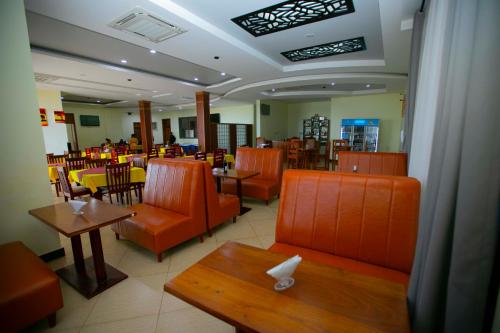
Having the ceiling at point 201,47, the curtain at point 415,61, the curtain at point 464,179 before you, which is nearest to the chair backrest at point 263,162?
the ceiling at point 201,47

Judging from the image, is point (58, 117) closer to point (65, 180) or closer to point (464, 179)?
point (65, 180)

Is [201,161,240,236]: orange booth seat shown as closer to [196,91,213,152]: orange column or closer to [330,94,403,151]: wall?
[196,91,213,152]: orange column

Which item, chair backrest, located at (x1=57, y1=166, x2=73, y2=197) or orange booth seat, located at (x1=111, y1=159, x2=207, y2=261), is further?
chair backrest, located at (x1=57, y1=166, x2=73, y2=197)

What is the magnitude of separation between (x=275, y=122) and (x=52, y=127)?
874cm

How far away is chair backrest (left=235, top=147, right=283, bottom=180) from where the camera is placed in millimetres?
4590

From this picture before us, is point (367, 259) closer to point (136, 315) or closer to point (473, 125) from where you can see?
point (473, 125)

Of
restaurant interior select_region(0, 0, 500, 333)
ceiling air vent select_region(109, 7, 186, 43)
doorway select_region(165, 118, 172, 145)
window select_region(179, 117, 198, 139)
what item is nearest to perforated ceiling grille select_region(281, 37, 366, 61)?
restaurant interior select_region(0, 0, 500, 333)

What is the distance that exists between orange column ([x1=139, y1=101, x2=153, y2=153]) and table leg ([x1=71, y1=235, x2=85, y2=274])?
7.98 m

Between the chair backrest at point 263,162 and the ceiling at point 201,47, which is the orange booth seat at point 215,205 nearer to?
the chair backrest at point 263,162

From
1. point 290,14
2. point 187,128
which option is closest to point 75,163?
point 290,14

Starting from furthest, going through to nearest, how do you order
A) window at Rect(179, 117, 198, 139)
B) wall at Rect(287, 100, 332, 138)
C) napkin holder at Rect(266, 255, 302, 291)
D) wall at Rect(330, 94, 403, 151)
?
1. window at Rect(179, 117, 198, 139)
2. wall at Rect(287, 100, 332, 138)
3. wall at Rect(330, 94, 403, 151)
4. napkin holder at Rect(266, 255, 302, 291)

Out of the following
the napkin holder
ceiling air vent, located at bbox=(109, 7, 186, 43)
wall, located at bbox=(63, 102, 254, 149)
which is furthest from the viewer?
wall, located at bbox=(63, 102, 254, 149)

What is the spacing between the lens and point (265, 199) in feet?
14.0

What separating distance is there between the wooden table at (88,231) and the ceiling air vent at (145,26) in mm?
2312
